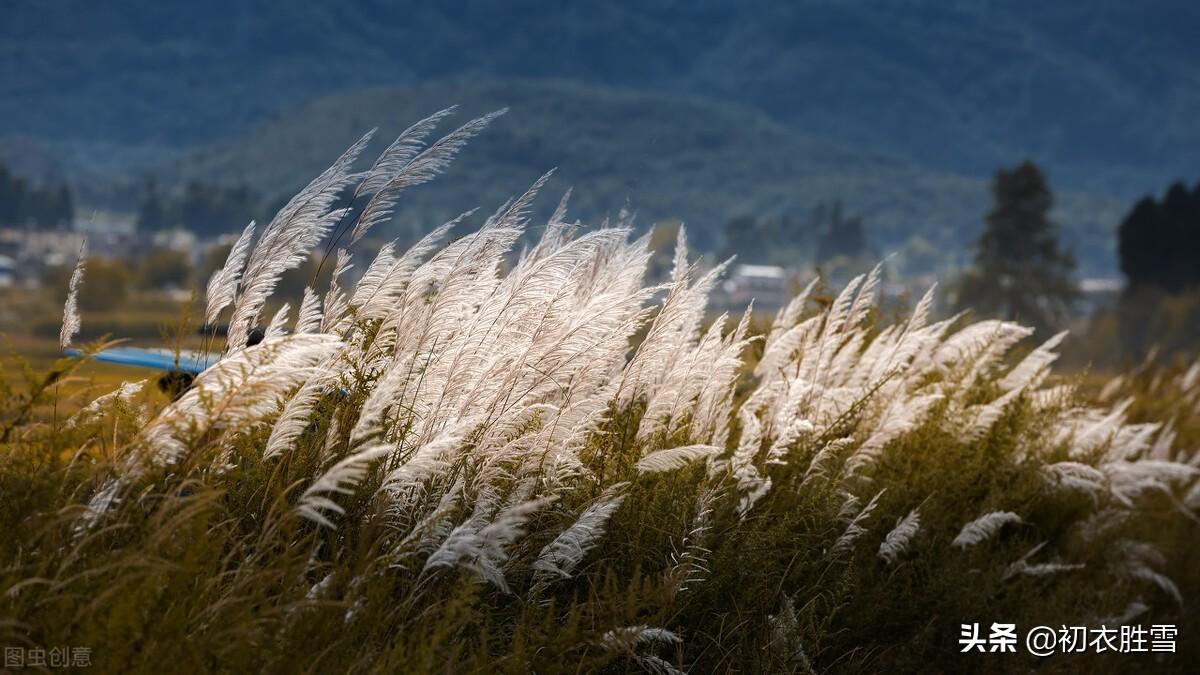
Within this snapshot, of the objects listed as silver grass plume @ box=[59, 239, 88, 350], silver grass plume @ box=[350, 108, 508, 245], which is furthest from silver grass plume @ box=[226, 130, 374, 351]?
silver grass plume @ box=[59, 239, 88, 350]

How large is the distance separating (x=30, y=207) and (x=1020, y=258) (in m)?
110

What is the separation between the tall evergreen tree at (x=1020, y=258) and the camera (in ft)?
264

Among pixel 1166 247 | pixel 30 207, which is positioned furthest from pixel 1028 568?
pixel 30 207

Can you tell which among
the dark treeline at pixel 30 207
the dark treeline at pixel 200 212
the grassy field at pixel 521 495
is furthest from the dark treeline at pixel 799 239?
the grassy field at pixel 521 495

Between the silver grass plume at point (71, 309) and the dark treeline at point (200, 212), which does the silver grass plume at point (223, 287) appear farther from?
the dark treeline at point (200, 212)

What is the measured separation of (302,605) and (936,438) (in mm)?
3847

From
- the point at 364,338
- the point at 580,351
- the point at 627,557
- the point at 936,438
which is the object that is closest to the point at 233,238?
the point at 364,338

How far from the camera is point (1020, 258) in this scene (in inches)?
3258

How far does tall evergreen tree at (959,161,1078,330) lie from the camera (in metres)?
80.5

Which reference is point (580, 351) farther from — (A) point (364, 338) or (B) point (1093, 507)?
(B) point (1093, 507)

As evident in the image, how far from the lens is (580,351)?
3781 mm

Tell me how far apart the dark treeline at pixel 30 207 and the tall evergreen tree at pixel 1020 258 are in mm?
97942

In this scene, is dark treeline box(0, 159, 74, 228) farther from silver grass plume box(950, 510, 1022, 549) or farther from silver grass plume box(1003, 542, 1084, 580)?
silver grass plume box(950, 510, 1022, 549)

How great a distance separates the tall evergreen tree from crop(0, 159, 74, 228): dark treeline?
321 ft
